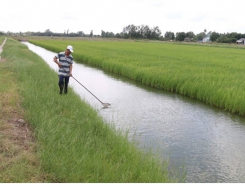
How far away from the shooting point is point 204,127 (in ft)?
22.4

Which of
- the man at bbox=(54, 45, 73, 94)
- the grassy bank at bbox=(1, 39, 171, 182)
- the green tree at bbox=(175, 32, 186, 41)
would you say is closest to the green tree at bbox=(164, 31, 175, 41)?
the green tree at bbox=(175, 32, 186, 41)

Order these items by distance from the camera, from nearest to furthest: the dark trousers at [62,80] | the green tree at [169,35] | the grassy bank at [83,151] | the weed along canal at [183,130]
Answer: the grassy bank at [83,151], the weed along canal at [183,130], the dark trousers at [62,80], the green tree at [169,35]

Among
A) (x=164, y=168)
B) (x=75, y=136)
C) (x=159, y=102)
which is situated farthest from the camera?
(x=159, y=102)

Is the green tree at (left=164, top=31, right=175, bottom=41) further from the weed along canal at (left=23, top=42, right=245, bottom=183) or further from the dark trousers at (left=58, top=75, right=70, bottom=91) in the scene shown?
the dark trousers at (left=58, top=75, right=70, bottom=91)

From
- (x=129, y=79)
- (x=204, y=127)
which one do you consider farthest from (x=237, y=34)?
(x=204, y=127)

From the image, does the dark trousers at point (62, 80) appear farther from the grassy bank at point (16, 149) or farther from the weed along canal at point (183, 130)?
the grassy bank at point (16, 149)

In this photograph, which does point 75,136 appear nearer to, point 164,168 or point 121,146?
point 121,146

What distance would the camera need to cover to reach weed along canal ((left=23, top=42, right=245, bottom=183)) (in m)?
4.66

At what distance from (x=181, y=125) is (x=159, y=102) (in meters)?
2.31

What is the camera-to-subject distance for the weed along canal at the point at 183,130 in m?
4.66

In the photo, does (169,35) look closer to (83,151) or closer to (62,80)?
(62,80)

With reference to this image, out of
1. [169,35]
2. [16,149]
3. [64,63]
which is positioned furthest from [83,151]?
[169,35]

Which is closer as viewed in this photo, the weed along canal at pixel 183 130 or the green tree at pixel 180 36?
the weed along canal at pixel 183 130

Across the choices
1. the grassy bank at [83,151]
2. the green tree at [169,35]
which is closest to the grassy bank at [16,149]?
the grassy bank at [83,151]
